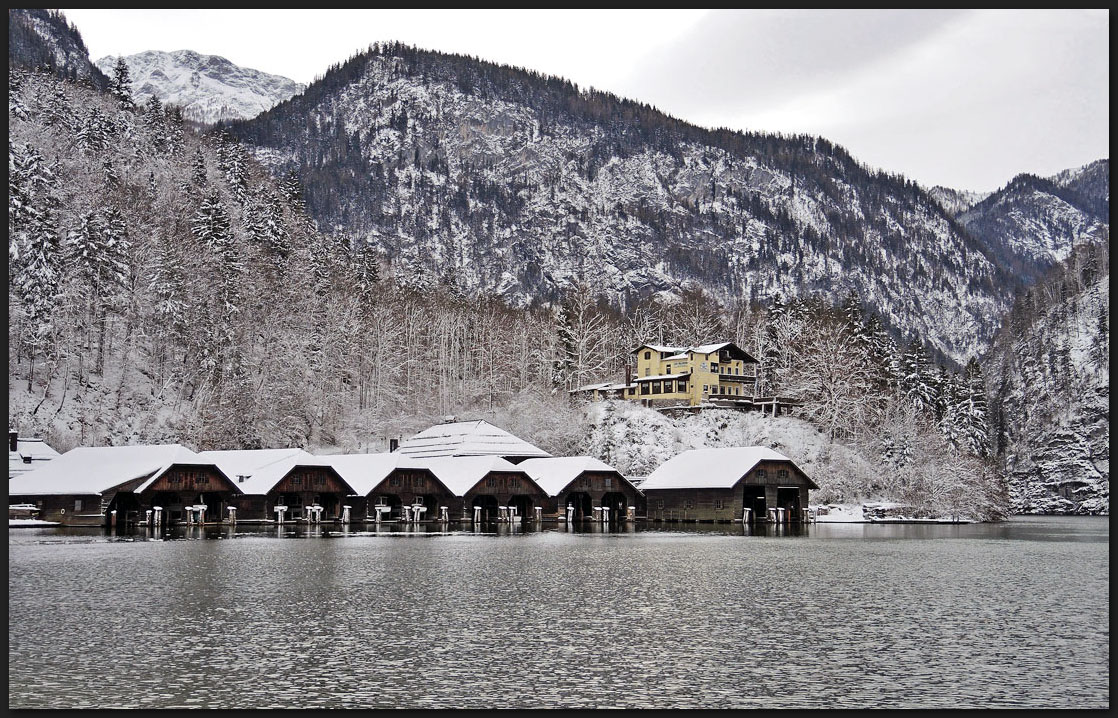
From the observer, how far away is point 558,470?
9719 cm

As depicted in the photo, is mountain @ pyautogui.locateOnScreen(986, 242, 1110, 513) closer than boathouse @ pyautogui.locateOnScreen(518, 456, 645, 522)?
No

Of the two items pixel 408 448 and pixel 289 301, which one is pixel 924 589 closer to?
pixel 408 448

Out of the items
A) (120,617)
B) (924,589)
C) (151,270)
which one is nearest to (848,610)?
(924,589)

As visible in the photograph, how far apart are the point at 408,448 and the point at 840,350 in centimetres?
4686

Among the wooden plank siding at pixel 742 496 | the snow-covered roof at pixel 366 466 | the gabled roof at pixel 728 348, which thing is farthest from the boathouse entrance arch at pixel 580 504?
the gabled roof at pixel 728 348

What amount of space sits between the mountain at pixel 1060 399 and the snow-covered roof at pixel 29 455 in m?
111

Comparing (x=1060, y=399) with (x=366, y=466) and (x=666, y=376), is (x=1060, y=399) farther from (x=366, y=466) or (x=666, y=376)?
(x=366, y=466)

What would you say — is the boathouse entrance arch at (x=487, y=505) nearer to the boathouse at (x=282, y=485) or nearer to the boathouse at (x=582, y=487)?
the boathouse at (x=582, y=487)

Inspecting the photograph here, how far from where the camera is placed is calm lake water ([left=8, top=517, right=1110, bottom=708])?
63.7 ft

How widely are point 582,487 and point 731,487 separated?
44.6 feet

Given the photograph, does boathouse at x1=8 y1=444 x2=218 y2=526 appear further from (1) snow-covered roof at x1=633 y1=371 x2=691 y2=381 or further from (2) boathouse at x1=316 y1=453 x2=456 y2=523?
(1) snow-covered roof at x1=633 y1=371 x2=691 y2=381

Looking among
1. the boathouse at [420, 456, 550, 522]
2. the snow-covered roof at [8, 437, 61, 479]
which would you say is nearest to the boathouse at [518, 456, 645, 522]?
the boathouse at [420, 456, 550, 522]

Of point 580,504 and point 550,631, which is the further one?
point 580,504

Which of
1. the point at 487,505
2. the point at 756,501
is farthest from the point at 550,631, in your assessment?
the point at 756,501
